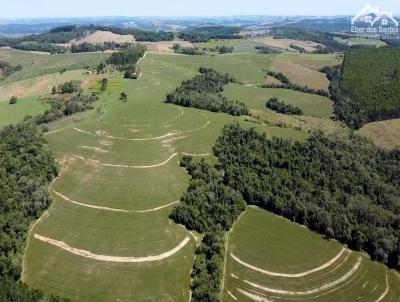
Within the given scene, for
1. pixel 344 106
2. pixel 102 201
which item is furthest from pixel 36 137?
pixel 344 106

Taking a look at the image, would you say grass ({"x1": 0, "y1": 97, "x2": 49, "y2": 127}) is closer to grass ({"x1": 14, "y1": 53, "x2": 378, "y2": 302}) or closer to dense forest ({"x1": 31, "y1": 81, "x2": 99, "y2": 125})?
dense forest ({"x1": 31, "y1": 81, "x2": 99, "y2": 125})

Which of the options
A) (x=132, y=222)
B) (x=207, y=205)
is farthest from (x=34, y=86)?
(x=207, y=205)

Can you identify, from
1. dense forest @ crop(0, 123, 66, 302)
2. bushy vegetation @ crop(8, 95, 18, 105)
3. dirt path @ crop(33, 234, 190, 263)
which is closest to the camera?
dense forest @ crop(0, 123, 66, 302)

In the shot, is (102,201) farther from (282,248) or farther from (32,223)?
(282,248)

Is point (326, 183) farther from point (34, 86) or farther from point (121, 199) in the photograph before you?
point (34, 86)

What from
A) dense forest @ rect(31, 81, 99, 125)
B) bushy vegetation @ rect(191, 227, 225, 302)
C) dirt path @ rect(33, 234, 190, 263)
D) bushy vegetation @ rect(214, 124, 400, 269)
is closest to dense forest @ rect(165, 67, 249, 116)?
bushy vegetation @ rect(214, 124, 400, 269)

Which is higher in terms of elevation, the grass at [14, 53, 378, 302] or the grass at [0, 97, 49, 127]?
the grass at [0, 97, 49, 127]

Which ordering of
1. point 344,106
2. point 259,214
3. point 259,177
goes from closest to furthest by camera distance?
1. point 259,214
2. point 259,177
3. point 344,106
